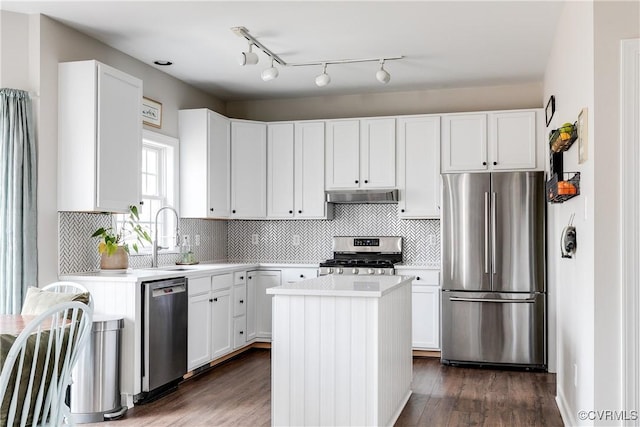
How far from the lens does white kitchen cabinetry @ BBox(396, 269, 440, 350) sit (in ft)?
19.4

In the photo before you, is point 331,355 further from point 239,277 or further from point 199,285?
point 239,277

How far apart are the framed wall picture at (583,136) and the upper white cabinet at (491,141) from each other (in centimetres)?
266

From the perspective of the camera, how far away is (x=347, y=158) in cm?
638

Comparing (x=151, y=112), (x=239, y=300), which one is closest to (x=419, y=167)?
(x=239, y=300)

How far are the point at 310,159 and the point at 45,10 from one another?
3.05 meters

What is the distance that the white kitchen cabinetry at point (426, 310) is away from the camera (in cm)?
591

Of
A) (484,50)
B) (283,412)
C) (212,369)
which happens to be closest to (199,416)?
(283,412)

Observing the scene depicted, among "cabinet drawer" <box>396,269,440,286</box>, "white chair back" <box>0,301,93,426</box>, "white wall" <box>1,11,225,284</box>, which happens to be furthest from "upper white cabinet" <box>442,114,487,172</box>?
"white chair back" <box>0,301,93,426</box>

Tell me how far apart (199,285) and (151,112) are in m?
1.60

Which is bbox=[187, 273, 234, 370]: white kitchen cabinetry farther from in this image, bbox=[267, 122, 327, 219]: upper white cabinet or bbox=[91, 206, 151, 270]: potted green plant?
bbox=[267, 122, 327, 219]: upper white cabinet

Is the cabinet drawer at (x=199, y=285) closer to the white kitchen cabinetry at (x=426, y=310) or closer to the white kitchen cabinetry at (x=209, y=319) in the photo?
the white kitchen cabinetry at (x=209, y=319)

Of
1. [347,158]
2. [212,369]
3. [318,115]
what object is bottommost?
[212,369]

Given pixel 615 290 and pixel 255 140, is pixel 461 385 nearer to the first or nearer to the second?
pixel 615 290

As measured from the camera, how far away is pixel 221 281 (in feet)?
18.2
